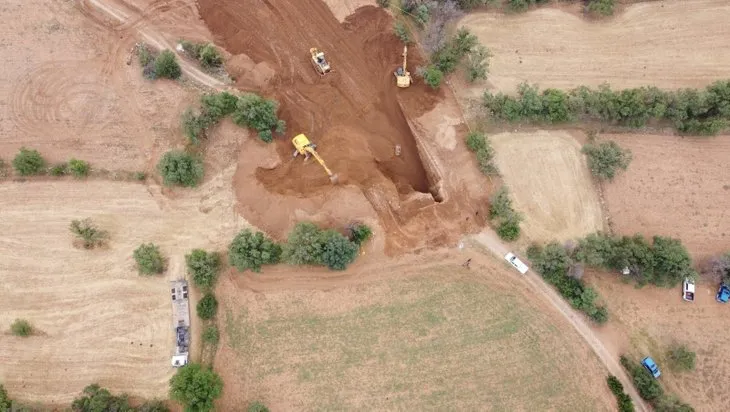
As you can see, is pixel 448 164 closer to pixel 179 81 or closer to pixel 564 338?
pixel 564 338

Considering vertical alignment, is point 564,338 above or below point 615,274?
below

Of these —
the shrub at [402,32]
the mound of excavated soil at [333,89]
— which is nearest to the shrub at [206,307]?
the mound of excavated soil at [333,89]

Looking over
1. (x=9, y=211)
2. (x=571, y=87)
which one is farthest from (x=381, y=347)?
(x=9, y=211)

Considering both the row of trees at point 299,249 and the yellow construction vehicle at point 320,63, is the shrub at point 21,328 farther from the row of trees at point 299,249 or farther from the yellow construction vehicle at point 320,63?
the yellow construction vehicle at point 320,63

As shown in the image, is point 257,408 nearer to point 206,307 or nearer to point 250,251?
point 206,307

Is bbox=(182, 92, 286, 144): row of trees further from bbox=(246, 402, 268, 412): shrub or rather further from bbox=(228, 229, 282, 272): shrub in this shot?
bbox=(246, 402, 268, 412): shrub

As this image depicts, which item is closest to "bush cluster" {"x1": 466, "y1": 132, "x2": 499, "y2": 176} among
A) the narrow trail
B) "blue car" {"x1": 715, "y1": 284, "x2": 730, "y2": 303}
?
the narrow trail

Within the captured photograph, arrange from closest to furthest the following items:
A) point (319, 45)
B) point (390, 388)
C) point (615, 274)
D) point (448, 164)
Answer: point (390, 388)
point (615, 274)
point (448, 164)
point (319, 45)
